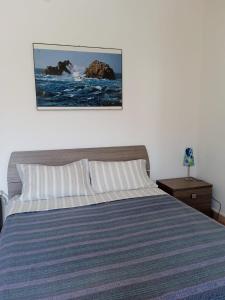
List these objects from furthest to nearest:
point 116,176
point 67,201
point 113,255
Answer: point 116,176, point 67,201, point 113,255

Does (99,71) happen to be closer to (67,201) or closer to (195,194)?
(67,201)

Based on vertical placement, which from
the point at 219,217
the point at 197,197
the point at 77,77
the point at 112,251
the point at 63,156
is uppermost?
the point at 77,77

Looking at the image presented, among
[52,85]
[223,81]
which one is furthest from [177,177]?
[52,85]

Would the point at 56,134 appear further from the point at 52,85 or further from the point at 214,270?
the point at 214,270

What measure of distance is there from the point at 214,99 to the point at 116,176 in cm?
147

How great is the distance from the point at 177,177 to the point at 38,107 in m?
1.90

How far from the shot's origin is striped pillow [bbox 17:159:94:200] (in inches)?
89.4

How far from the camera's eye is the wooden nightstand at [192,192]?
8.90ft

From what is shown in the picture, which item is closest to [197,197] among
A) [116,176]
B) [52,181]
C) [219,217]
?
[219,217]

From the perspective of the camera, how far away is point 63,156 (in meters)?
2.64

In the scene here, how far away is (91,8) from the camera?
2.59 m

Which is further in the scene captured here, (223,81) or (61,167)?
(223,81)

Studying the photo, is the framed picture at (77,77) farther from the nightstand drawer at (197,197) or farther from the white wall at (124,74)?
the nightstand drawer at (197,197)

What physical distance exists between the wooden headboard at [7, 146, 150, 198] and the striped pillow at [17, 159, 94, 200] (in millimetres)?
116
